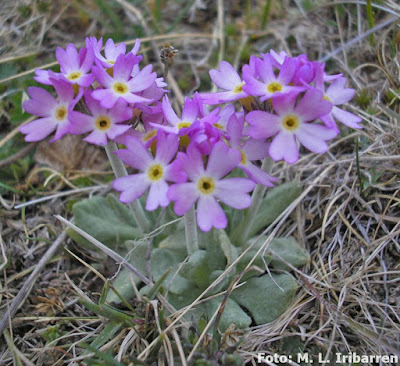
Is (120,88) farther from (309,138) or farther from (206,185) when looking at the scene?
(309,138)

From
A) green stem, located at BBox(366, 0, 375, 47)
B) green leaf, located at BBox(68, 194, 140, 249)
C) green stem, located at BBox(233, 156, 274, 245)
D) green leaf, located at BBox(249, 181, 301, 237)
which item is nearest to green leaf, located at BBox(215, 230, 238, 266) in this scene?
green stem, located at BBox(233, 156, 274, 245)

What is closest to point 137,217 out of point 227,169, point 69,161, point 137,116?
point 137,116

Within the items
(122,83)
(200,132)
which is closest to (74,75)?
(122,83)

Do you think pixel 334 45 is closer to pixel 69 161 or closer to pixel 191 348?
pixel 69 161

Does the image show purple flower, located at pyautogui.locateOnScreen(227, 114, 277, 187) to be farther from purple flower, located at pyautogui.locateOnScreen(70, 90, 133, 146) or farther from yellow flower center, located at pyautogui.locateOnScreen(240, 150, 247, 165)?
purple flower, located at pyautogui.locateOnScreen(70, 90, 133, 146)

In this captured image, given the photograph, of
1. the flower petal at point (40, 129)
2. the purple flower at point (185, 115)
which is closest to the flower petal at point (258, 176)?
the purple flower at point (185, 115)
